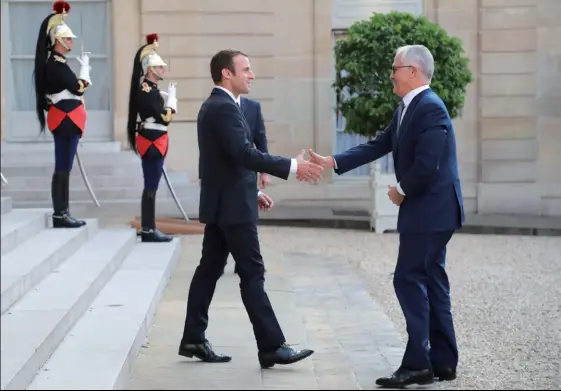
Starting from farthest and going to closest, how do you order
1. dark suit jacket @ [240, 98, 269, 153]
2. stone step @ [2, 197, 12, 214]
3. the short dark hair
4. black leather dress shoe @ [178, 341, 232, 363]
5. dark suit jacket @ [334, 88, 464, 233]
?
dark suit jacket @ [240, 98, 269, 153] < stone step @ [2, 197, 12, 214] < black leather dress shoe @ [178, 341, 232, 363] < the short dark hair < dark suit jacket @ [334, 88, 464, 233]

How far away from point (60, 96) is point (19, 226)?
1.76 m

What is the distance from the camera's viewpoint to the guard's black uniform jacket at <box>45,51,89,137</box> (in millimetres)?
8781

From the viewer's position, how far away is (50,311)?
6000 millimetres

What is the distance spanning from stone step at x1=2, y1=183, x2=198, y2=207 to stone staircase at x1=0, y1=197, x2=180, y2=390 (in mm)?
5295

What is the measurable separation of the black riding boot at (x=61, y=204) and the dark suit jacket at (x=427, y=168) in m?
3.76

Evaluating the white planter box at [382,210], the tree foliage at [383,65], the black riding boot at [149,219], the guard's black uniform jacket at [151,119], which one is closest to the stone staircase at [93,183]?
the white planter box at [382,210]

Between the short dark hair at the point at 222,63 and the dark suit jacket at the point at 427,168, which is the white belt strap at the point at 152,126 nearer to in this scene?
the short dark hair at the point at 222,63

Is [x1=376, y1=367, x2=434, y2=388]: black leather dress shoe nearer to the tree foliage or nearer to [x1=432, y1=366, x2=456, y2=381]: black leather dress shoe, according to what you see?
[x1=432, y1=366, x2=456, y2=381]: black leather dress shoe

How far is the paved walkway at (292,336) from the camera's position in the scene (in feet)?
18.7

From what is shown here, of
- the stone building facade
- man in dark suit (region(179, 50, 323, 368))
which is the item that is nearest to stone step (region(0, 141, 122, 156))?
the stone building facade

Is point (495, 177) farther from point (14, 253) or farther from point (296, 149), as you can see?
point (14, 253)

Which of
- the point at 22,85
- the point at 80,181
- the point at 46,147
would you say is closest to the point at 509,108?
the point at 80,181

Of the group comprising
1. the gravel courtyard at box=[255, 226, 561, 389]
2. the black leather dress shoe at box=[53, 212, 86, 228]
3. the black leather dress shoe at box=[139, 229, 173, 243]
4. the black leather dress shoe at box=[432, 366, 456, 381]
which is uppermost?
the black leather dress shoe at box=[53, 212, 86, 228]

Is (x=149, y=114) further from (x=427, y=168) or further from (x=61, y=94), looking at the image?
(x=427, y=168)
